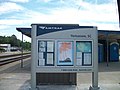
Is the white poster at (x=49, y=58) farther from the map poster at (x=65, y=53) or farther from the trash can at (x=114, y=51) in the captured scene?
the trash can at (x=114, y=51)

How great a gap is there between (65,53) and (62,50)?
0.57 ft

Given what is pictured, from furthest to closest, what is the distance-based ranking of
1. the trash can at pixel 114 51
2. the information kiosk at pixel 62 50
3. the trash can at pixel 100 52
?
the trash can at pixel 114 51
the trash can at pixel 100 52
the information kiosk at pixel 62 50

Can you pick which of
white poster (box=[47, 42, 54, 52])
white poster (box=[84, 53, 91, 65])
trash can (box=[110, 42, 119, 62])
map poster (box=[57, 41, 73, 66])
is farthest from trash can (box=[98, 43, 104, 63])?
white poster (box=[47, 42, 54, 52])

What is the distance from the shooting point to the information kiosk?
37.4 feet

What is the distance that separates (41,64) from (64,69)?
0.91 m

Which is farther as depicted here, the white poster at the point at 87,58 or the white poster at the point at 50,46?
the white poster at the point at 87,58

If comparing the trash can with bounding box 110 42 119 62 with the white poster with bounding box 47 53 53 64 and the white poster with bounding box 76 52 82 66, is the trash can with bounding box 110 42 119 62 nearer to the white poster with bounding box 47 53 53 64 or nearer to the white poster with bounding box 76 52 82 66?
the white poster with bounding box 76 52 82 66

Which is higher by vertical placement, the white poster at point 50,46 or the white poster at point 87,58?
the white poster at point 50,46

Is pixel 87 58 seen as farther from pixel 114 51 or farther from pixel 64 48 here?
pixel 114 51

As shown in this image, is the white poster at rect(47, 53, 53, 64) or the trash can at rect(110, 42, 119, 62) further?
the trash can at rect(110, 42, 119, 62)

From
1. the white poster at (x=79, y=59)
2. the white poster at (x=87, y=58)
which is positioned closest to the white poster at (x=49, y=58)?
the white poster at (x=79, y=59)

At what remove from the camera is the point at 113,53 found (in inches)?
1315

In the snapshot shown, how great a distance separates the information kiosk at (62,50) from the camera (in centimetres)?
1140

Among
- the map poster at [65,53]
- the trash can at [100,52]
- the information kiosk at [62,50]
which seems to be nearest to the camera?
the information kiosk at [62,50]
